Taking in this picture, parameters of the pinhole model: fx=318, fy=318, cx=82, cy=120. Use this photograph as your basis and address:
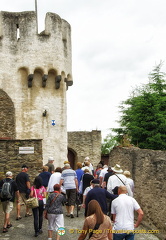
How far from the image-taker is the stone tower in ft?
52.2

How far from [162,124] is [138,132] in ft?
5.44

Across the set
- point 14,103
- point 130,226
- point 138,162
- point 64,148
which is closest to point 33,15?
point 14,103

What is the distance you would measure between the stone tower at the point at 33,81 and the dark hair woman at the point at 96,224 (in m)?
11.4

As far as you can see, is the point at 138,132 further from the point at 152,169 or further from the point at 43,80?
the point at 152,169

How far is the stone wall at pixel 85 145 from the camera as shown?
2639 cm

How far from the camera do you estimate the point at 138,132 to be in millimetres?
21391

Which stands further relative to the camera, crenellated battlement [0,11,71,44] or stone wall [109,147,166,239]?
crenellated battlement [0,11,71,44]

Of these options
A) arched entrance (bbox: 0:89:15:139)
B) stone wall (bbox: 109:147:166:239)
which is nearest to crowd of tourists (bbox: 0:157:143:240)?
stone wall (bbox: 109:147:166:239)

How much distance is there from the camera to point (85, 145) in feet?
87.2

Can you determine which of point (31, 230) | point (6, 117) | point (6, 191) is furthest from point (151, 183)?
point (6, 117)

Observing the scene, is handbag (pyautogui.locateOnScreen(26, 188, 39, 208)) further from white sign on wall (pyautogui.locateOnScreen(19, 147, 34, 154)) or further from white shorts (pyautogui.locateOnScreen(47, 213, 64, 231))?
white sign on wall (pyautogui.locateOnScreen(19, 147, 34, 154))

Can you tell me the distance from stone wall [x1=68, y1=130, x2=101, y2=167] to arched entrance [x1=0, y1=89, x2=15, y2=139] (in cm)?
1106

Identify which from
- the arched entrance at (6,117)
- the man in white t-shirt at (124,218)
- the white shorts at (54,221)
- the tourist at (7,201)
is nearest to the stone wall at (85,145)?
the arched entrance at (6,117)

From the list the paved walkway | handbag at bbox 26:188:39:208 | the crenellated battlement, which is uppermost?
the crenellated battlement
